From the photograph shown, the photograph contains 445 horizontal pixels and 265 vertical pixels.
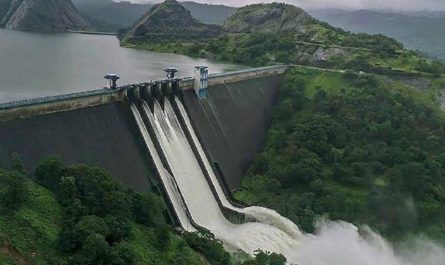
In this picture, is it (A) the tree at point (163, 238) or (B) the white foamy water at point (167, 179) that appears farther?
(B) the white foamy water at point (167, 179)

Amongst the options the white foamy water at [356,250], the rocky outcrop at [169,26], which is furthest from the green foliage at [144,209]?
the rocky outcrop at [169,26]

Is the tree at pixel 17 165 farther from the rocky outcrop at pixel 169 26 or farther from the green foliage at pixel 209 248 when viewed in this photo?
the rocky outcrop at pixel 169 26

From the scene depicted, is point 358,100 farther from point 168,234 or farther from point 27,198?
point 27,198

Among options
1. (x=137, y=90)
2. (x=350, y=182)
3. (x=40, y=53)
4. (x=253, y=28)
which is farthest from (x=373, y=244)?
(x=253, y=28)

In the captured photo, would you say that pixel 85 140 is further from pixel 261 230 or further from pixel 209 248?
pixel 261 230

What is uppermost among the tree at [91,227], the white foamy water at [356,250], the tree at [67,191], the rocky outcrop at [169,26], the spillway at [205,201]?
the rocky outcrop at [169,26]

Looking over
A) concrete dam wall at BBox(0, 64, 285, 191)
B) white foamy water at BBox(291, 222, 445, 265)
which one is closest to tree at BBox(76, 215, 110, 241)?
concrete dam wall at BBox(0, 64, 285, 191)
